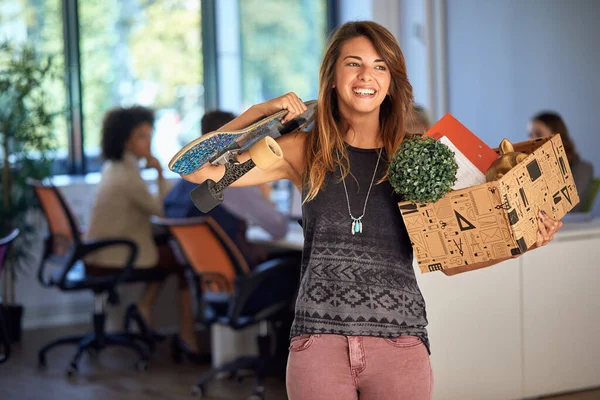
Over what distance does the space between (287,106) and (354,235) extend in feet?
1.04

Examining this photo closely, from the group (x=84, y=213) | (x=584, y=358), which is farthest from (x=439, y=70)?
(x=584, y=358)

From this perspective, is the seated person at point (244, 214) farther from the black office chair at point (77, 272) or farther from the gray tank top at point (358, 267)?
the gray tank top at point (358, 267)

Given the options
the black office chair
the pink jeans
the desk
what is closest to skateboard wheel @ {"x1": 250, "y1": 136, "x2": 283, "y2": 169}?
the pink jeans

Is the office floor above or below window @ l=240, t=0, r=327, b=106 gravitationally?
below

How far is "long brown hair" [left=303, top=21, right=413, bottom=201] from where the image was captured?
69.6 inches

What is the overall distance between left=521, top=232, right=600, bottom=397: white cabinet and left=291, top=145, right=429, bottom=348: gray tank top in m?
1.85

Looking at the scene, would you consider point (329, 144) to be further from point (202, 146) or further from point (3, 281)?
point (3, 281)

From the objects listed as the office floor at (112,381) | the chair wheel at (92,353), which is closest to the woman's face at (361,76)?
the office floor at (112,381)

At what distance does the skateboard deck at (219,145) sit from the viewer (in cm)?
171

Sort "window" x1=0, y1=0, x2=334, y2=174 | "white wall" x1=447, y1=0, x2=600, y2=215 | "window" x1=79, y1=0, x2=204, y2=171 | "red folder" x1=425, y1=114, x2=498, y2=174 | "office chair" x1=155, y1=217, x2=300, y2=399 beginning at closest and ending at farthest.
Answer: "red folder" x1=425, y1=114, x2=498, y2=174 < "office chair" x1=155, y1=217, x2=300, y2=399 < "white wall" x1=447, y1=0, x2=600, y2=215 < "window" x1=0, y1=0, x2=334, y2=174 < "window" x1=79, y1=0, x2=204, y2=171

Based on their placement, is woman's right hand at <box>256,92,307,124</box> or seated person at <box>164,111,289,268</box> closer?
woman's right hand at <box>256,92,307,124</box>

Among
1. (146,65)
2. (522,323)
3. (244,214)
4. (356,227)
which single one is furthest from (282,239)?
(146,65)

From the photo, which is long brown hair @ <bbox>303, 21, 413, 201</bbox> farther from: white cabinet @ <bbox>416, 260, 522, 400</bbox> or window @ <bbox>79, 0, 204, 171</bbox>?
window @ <bbox>79, 0, 204, 171</bbox>

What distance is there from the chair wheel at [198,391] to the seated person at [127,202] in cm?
73
